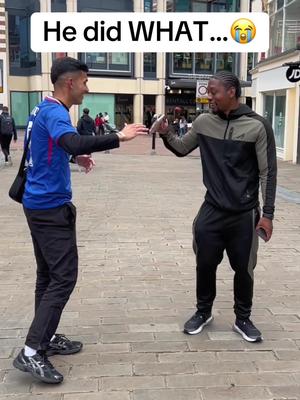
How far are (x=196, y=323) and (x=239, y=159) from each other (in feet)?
4.24

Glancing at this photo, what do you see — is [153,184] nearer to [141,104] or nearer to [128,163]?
[128,163]

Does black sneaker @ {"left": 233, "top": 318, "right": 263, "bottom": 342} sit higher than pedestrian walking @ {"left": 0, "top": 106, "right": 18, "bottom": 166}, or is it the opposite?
pedestrian walking @ {"left": 0, "top": 106, "right": 18, "bottom": 166}

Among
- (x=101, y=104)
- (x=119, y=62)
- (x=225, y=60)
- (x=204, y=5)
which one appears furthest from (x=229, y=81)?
(x=204, y=5)

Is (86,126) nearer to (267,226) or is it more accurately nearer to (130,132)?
(267,226)

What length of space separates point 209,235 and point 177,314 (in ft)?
3.05

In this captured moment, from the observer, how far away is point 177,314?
438cm

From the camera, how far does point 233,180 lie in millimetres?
3668

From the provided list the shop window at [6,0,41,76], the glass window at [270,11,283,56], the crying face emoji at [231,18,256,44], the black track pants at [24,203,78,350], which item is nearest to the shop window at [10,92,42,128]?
the shop window at [6,0,41,76]

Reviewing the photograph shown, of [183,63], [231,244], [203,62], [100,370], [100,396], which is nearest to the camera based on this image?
[100,396]

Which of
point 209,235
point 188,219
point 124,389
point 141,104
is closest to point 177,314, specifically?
point 209,235

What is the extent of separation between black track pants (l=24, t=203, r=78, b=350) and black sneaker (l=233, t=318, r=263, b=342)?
1382 mm

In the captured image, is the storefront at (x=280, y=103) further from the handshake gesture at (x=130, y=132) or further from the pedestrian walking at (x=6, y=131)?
the handshake gesture at (x=130, y=132)

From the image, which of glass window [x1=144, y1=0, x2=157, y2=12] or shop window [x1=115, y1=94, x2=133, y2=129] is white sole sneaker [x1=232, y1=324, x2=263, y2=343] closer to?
shop window [x1=115, y1=94, x2=133, y2=129]

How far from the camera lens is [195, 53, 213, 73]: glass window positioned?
143 feet
